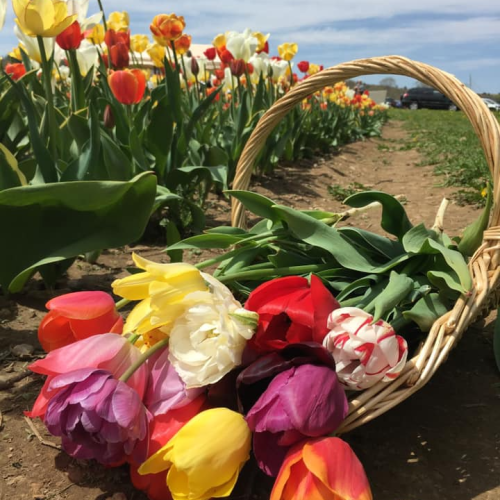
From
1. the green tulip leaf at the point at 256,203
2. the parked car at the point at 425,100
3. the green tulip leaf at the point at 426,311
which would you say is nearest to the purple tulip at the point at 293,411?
the green tulip leaf at the point at 426,311

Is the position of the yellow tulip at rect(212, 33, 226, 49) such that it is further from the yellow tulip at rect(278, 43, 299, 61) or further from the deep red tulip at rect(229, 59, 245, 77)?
the yellow tulip at rect(278, 43, 299, 61)

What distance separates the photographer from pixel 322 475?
2.67 ft

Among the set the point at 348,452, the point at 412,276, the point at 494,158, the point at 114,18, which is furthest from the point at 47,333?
the point at 114,18

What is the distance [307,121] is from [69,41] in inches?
168

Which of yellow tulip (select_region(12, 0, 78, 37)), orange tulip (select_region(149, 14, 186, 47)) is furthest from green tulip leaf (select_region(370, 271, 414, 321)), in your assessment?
orange tulip (select_region(149, 14, 186, 47))

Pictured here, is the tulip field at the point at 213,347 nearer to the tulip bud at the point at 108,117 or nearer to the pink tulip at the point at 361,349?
the pink tulip at the point at 361,349

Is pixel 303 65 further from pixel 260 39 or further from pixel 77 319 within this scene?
pixel 77 319

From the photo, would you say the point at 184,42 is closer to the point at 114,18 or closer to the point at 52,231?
the point at 114,18

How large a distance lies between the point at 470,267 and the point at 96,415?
0.76 metres

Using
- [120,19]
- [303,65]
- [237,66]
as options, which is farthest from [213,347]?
[303,65]

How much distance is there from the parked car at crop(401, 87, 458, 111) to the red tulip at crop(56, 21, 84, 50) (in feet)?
98.6

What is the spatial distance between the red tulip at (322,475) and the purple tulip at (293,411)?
0.03 metres

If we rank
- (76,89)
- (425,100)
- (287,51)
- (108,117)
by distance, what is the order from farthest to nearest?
(425,100) → (287,51) → (76,89) → (108,117)

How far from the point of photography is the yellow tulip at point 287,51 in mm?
4898
